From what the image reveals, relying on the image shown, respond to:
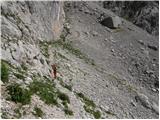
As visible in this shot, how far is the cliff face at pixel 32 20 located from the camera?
2656 cm

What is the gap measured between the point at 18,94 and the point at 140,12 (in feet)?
135

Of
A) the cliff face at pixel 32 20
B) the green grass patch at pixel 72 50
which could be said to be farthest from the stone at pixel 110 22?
the green grass patch at pixel 72 50

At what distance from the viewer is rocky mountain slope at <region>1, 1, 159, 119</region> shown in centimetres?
2039

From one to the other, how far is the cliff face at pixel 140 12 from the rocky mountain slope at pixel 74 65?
16.1 ft

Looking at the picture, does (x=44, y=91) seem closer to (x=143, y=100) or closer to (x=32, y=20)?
(x=32, y=20)

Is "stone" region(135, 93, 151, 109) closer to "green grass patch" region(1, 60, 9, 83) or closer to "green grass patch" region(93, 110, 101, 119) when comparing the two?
"green grass patch" region(93, 110, 101, 119)

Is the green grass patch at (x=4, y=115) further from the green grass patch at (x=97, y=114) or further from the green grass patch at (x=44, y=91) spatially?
the green grass patch at (x=97, y=114)

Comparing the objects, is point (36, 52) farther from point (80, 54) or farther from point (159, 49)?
point (159, 49)

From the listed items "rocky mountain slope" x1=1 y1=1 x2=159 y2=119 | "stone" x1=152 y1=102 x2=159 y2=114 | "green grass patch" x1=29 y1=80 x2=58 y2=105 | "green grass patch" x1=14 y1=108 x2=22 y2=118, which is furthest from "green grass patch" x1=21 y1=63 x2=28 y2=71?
"stone" x1=152 y1=102 x2=159 y2=114

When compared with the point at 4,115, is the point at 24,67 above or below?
below

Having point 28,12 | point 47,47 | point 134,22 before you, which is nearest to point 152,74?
point 47,47

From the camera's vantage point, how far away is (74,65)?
3222cm

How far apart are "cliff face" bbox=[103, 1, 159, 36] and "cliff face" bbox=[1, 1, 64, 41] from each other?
16544mm

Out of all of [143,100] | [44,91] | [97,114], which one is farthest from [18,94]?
[143,100]
